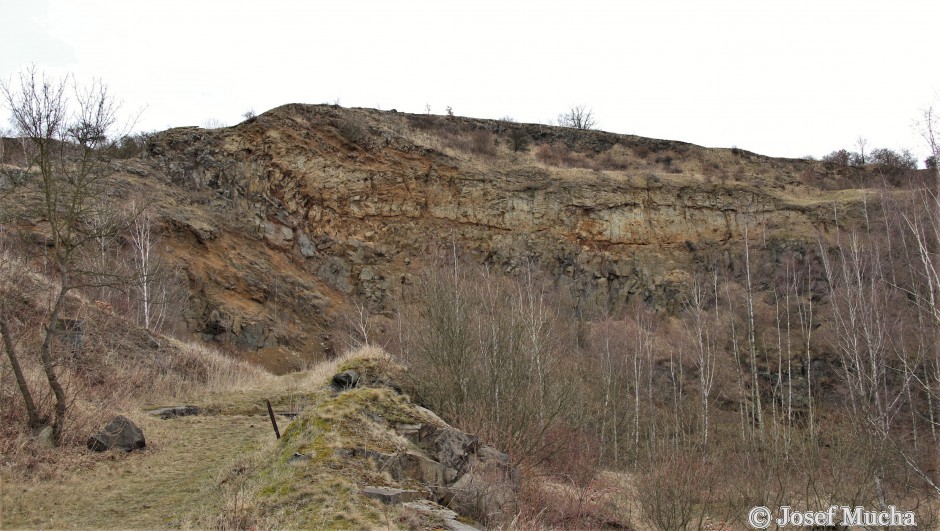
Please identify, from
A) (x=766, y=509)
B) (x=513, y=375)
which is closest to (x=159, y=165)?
(x=513, y=375)

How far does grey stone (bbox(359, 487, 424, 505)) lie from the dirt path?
5.24 feet

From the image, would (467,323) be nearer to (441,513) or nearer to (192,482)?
(192,482)

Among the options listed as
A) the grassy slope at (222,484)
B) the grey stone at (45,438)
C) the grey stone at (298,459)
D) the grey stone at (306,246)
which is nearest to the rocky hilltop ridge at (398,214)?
the grey stone at (306,246)

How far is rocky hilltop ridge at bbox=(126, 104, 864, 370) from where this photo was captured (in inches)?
1050

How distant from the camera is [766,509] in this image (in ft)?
25.1

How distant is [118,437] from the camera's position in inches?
349

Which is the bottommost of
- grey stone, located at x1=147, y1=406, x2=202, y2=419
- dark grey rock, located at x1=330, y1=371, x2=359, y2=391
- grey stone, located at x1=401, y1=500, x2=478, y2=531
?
grey stone, located at x1=147, y1=406, x2=202, y2=419

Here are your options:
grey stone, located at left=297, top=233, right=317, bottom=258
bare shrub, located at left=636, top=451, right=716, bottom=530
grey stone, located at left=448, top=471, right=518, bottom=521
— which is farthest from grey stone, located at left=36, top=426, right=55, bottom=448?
grey stone, located at left=297, top=233, right=317, bottom=258

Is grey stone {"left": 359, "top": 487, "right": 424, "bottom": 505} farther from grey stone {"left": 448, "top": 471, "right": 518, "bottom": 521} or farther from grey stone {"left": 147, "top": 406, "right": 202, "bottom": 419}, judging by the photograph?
grey stone {"left": 147, "top": 406, "right": 202, "bottom": 419}

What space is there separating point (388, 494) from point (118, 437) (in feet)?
16.5

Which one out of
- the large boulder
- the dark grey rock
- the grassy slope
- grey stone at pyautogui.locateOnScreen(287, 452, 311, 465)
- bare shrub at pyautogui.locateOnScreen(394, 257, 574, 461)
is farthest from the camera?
the dark grey rock

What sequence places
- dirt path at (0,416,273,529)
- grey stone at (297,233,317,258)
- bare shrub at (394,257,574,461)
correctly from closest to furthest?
dirt path at (0,416,273,529)
bare shrub at (394,257,574,461)
grey stone at (297,233,317,258)

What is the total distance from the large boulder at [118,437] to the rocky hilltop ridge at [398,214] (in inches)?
612

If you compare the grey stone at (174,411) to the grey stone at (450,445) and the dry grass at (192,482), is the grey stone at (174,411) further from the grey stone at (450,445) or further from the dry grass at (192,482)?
A: the grey stone at (450,445)
